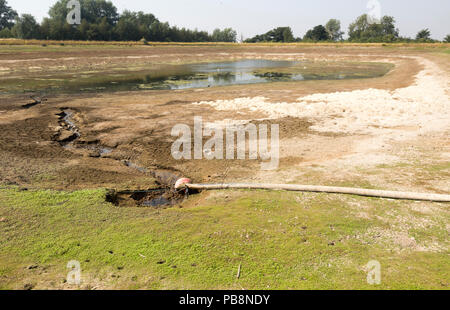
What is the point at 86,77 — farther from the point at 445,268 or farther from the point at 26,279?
the point at 445,268

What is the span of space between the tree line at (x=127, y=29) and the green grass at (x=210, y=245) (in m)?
81.6

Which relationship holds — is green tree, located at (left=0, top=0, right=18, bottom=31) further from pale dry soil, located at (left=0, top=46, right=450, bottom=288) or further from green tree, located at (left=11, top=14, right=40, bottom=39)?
pale dry soil, located at (left=0, top=46, right=450, bottom=288)

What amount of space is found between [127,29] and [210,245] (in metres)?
97.6

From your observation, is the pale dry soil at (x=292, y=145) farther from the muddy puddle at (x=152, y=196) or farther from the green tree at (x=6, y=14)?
the green tree at (x=6, y=14)

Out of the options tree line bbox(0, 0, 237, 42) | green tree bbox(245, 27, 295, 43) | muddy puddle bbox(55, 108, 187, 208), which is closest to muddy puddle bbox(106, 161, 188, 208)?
muddy puddle bbox(55, 108, 187, 208)

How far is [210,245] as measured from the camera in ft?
17.0

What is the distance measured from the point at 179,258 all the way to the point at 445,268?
3.82 metres

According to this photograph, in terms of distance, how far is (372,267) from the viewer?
181 inches

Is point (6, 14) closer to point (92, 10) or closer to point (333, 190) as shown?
point (92, 10)

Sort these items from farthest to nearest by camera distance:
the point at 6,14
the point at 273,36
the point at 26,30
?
1. the point at 273,36
2. the point at 6,14
3. the point at 26,30

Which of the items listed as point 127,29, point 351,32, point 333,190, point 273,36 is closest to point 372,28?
point 351,32

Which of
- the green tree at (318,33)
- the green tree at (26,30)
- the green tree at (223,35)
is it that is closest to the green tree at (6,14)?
the green tree at (26,30)

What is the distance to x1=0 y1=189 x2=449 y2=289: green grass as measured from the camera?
439cm

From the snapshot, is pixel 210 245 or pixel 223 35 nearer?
pixel 210 245
